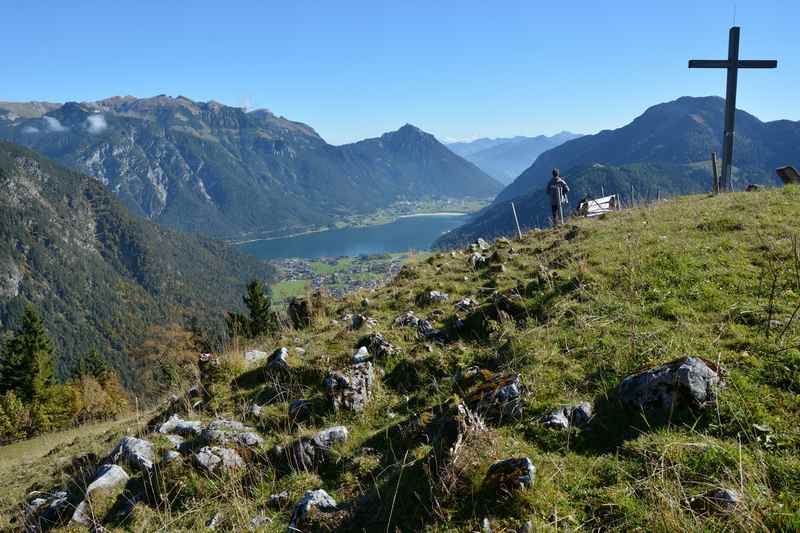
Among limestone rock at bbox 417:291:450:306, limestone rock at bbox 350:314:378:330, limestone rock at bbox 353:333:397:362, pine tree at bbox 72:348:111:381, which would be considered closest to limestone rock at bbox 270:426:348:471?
limestone rock at bbox 353:333:397:362

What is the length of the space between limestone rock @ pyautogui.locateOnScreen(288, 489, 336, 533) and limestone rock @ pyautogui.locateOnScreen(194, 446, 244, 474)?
1.73m

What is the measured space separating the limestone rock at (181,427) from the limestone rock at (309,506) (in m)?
3.30

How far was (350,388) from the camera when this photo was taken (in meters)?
7.34

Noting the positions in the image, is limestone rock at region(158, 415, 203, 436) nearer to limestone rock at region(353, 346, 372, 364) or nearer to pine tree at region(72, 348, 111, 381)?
limestone rock at region(353, 346, 372, 364)

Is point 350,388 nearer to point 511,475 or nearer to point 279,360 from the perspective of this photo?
point 279,360

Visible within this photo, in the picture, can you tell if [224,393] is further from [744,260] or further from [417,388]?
[744,260]

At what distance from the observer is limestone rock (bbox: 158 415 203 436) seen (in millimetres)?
7438

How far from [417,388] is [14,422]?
151 feet

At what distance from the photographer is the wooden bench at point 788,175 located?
15438mm

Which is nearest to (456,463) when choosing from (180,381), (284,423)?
(284,423)

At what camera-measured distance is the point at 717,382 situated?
14.6ft

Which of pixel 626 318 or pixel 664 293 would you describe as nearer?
pixel 626 318

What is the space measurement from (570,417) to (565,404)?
246 millimetres

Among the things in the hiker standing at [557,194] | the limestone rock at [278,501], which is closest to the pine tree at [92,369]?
the hiker standing at [557,194]
